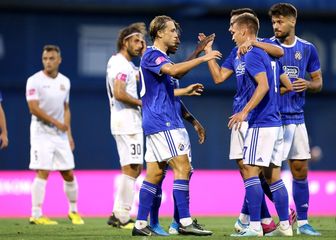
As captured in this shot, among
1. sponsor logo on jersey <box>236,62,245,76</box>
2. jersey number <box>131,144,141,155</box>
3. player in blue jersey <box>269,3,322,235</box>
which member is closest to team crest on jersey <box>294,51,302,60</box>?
player in blue jersey <box>269,3,322,235</box>

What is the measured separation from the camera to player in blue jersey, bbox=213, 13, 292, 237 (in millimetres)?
9453

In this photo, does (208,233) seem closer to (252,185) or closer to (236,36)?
(252,185)

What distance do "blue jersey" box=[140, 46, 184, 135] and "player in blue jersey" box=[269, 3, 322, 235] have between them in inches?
53.3

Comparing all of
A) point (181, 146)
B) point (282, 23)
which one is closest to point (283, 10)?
point (282, 23)

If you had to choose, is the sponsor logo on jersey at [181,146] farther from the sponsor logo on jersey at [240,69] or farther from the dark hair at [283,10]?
the dark hair at [283,10]

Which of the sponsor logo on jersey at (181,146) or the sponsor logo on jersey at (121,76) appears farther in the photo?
the sponsor logo on jersey at (121,76)

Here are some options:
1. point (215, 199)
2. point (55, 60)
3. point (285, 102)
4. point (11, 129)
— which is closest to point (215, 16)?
point (11, 129)

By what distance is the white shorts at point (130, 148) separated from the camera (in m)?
12.2

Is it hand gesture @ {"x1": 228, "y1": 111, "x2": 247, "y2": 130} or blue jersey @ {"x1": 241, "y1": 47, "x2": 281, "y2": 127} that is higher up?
blue jersey @ {"x1": 241, "y1": 47, "x2": 281, "y2": 127}

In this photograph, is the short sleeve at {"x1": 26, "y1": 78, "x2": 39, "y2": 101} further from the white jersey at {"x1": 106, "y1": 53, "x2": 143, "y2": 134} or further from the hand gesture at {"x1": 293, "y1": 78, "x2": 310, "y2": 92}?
the hand gesture at {"x1": 293, "y1": 78, "x2": 310, "y2": 92}

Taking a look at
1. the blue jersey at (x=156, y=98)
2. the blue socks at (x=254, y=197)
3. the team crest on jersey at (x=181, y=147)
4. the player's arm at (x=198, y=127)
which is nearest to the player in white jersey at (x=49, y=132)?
the player's arm at (x=198, y=127)

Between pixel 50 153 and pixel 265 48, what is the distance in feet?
16.7

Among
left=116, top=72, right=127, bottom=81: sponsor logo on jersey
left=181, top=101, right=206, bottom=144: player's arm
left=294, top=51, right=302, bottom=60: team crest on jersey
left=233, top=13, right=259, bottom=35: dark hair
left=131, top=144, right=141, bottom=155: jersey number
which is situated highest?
left=233, top=13, right=259, bottom=35: dark hair

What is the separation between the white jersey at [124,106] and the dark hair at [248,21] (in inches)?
114
